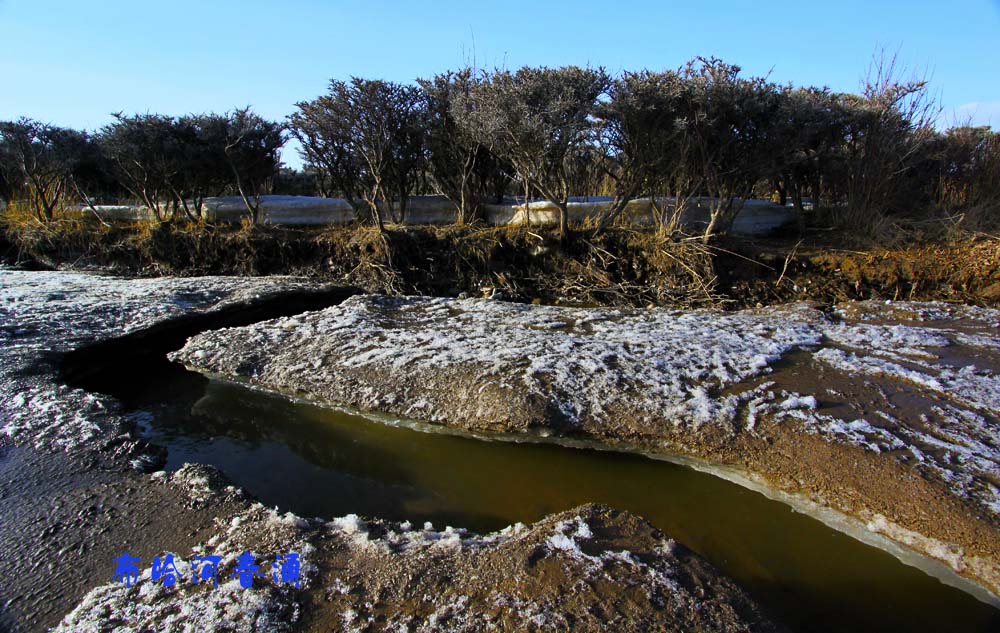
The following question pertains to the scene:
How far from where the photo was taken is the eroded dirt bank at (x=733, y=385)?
2.64m

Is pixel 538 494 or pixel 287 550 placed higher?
pixel 287 550

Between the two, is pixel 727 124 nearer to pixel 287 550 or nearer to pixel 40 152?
pixel 287 550

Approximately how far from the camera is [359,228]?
28.1ft

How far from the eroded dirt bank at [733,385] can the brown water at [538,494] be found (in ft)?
0.50

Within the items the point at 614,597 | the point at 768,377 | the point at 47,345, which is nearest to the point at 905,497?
the point at 768,377

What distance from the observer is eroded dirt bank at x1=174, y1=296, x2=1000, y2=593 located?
264 cm

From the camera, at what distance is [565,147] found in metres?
6.88

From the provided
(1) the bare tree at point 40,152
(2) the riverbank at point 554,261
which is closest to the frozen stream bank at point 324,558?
(2) the riverbank at point 554,261

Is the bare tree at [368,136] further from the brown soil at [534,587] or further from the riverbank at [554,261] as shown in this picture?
the brown soil at [534,587]

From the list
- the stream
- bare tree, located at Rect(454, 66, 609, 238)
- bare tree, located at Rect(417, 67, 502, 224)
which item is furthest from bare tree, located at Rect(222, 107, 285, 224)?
the stream

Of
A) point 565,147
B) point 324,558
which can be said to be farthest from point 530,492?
point 565,147

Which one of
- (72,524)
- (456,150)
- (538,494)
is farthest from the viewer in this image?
(456,150)

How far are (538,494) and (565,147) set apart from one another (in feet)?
16.4

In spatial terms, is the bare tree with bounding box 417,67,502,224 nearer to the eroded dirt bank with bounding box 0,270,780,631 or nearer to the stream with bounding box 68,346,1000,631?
the stream with bounding box 68,346,1000,631
